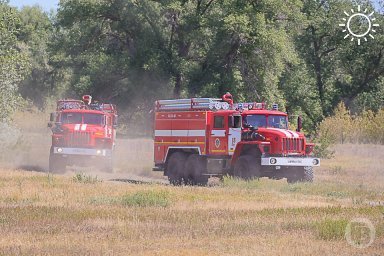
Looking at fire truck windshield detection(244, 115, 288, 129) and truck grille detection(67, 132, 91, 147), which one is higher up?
fire truck windshield detection(244, 115, 288, 129)

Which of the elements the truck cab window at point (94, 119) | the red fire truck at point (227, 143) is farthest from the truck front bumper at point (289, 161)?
the truck cab window at point (94, 119)

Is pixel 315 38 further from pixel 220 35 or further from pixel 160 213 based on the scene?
pixel 160 213

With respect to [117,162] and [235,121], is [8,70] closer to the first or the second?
[117,162]

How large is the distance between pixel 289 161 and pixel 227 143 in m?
2.50

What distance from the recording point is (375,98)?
76.4 meters

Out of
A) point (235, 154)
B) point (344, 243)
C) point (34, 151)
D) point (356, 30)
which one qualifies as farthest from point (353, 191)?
point (356, 30)

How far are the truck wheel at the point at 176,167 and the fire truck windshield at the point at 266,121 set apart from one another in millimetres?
3479

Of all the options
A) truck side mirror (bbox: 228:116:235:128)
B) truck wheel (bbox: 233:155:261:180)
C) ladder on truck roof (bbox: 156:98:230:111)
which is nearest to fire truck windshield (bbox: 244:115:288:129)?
truck side mirror (bbox: 228:116:235:128)

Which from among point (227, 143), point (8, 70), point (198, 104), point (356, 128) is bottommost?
point (227, 143)

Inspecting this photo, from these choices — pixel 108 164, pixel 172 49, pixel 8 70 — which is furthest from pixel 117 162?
pixel 172 49

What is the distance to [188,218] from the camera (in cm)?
1869

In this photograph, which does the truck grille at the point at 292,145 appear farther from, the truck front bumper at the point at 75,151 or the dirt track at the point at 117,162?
the truck front bumper at the point at 75,151

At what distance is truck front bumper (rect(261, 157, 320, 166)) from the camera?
2844 cm

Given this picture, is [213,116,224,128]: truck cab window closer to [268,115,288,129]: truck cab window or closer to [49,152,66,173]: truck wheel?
[268,115,288,129]: truck cab window
